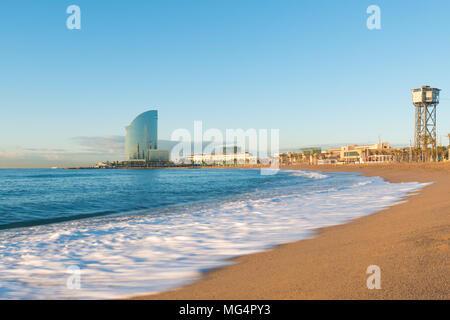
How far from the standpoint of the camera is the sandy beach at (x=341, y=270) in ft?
9.82

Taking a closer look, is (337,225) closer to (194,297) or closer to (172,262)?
(172,262)

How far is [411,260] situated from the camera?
147 inches

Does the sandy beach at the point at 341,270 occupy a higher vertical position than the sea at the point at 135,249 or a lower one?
higher

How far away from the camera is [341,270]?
3.64 meters

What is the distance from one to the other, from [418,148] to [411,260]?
96.3 meters

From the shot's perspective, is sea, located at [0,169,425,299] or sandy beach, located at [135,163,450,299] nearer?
sandy beach, located at [135,163,450,299]

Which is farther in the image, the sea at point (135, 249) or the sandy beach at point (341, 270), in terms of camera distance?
the sea at point (135, 249)

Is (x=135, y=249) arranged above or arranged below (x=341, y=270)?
below

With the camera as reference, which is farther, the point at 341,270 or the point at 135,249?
the point at 135,249

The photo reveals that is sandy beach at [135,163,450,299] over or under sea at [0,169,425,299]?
over

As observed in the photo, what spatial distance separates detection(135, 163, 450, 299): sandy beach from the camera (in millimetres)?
2994
